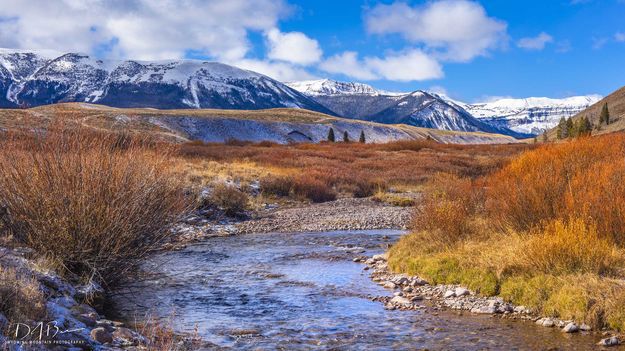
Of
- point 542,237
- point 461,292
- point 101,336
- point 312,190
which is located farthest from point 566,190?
point 312,190

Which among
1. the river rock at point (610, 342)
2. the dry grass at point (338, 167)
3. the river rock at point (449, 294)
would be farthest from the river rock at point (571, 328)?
the dry grass at point (338, 167)

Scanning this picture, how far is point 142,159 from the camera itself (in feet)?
38.3

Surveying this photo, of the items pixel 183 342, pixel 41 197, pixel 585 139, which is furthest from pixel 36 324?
pixel 585 139

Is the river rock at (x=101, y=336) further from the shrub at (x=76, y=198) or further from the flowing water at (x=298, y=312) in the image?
the shrub at (x=76, y=198)

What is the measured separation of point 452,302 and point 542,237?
262cm

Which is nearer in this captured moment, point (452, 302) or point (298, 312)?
point (298, 312)

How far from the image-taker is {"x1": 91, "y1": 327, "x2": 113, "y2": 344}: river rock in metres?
8.02

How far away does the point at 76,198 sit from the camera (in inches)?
413

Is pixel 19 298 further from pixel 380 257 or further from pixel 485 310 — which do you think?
pixel 380 257

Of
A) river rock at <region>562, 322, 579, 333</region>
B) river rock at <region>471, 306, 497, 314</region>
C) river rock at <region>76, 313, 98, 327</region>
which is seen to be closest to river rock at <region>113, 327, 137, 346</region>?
river rock at <region>76, 313, 98, 327</region>

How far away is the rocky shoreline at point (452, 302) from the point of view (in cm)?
958

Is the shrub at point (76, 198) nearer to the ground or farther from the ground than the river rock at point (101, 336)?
farther from the ground

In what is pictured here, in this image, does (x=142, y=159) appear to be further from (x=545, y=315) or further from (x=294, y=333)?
(x=545, y=315)

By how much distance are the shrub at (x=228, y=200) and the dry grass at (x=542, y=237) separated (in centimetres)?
1226
